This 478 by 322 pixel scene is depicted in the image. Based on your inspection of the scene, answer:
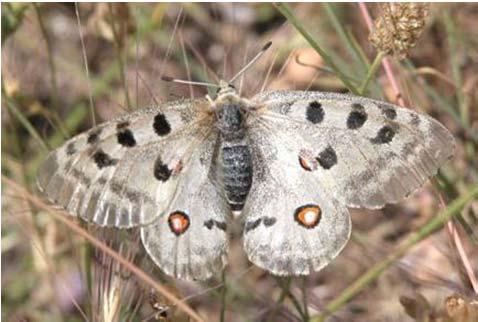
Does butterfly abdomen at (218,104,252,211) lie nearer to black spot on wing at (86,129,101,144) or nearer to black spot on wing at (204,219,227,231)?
black spot on wing at (204,219,227,231)

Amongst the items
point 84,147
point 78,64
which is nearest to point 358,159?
point 84,147

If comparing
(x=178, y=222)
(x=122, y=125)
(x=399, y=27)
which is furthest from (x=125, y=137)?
(x=399, y=27)

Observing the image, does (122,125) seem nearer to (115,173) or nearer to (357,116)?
(115,173)

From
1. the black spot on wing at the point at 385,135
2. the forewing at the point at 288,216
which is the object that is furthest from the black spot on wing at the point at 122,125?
the black spot on wing at the point at 385,135

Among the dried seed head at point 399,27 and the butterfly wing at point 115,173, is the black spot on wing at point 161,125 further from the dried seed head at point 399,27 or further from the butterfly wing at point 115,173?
the dried seed head at point 399,27

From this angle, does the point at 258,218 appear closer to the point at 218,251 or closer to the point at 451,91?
the point at 218,251

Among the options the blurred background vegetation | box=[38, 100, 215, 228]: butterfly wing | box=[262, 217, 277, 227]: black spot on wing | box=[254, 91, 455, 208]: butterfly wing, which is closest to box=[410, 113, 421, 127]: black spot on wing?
box=[254, 91, 455, 208]: butterfly wing
